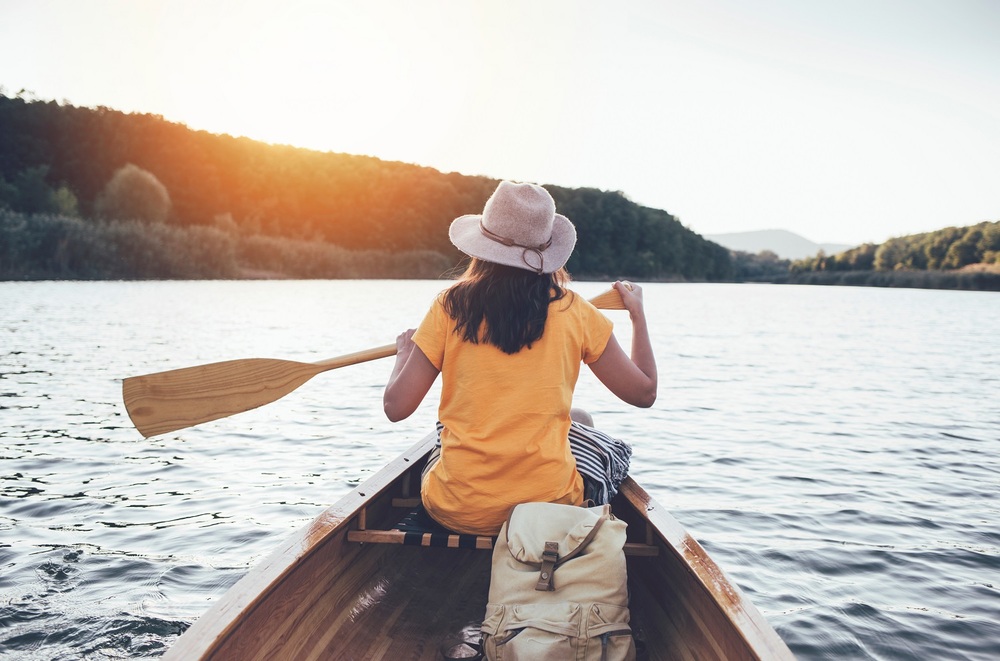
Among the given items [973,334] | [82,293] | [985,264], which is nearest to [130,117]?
[82,293]

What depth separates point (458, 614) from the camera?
110 inches

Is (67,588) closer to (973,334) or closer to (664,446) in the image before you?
(664,446)

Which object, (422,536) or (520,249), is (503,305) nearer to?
(520,249)

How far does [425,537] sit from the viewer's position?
248 centimetres

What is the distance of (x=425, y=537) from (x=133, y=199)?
1959 inches

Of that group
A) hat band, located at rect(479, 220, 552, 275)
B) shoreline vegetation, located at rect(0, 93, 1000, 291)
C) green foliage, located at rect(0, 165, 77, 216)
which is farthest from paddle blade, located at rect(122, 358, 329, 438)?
green foliage, located at rect(0, 165, 77, 216)

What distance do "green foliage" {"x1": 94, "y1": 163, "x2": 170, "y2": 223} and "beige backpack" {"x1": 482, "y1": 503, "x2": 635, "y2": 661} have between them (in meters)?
49.4

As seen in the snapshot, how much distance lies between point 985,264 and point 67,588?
71.3 meters

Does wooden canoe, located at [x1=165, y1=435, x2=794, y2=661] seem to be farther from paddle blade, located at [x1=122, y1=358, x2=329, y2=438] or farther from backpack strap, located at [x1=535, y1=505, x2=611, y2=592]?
paddle blade, located at [x1=122, y1=358, x2=329, y2=438]

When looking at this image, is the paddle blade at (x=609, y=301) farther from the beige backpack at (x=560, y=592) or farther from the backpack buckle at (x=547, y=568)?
the backpack buckle at (x=547, y=568)

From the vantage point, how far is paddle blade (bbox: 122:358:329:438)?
2512 millimetres

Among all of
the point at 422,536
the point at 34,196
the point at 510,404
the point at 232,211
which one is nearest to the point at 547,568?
the point at 510,404

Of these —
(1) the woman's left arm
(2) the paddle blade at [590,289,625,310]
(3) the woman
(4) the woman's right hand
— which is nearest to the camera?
(3) the woman

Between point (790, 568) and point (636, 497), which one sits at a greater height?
point (636, 497)
